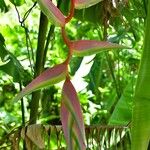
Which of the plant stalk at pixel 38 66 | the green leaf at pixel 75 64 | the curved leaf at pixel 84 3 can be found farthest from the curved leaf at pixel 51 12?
the green leaf at pixel 75 64

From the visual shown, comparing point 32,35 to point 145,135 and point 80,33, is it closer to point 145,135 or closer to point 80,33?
point 80,33

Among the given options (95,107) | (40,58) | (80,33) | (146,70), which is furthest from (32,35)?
(146,70)

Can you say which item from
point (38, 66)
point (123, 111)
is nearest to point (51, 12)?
point (38, 66)

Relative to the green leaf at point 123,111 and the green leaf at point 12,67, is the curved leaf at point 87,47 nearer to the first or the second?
the green leaf at point 12,67

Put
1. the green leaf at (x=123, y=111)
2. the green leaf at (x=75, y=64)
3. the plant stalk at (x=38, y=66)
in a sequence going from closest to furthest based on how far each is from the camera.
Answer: the plant stalk at (x=38, y=66) < the green leaf at (x=123, y=111) < the green leaf at (x=75, y=64)

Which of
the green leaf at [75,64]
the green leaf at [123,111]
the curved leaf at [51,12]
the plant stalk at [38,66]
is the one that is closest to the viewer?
the curved leaf at [51,12]

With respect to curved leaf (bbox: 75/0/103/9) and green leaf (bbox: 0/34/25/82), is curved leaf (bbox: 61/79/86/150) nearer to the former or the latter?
curved leaf (bbox: 75/0/103/9)
